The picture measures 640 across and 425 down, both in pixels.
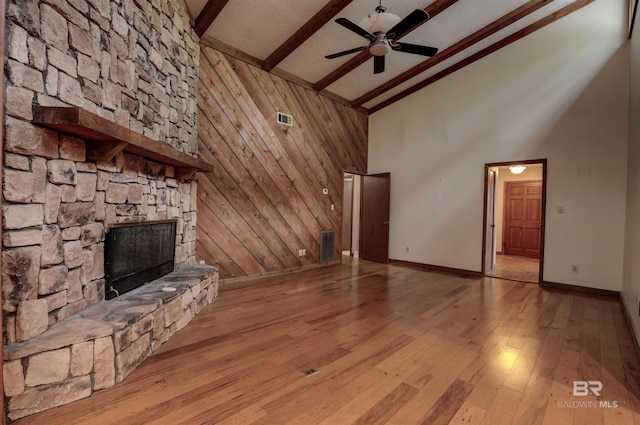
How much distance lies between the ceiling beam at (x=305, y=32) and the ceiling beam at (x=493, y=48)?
2907 mm

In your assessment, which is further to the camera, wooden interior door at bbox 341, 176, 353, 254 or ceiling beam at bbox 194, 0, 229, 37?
wooden interior door at bbox 341, 176, 353, 254

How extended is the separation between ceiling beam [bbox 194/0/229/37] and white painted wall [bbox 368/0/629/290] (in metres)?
4.19

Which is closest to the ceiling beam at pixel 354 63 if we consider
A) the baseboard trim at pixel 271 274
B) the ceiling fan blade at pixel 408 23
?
the ceiling fan blade at pixel 408 23

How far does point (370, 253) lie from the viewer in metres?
7.11

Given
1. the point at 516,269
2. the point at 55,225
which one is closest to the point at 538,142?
the point at 516,269

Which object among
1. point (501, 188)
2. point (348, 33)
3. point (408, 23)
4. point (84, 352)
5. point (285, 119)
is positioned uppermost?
point (348, 33)

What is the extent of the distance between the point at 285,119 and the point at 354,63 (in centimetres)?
151

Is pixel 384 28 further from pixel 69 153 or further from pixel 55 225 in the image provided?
pixel 55 225

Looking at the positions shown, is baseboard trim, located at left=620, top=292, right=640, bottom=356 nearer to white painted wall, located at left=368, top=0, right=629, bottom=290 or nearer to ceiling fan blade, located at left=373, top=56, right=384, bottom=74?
white painted wall, located at left=368, top=0, right=629, bottom=290

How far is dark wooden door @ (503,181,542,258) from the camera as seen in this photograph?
781 cm

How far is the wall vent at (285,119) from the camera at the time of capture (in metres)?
5.20

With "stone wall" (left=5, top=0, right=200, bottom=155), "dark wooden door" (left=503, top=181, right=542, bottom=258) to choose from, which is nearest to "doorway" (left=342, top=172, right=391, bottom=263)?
"dark wooden door" (left=503, top=181, right=542, bottom=258)

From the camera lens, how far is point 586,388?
200 centimetres

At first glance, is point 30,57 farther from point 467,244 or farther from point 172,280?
point 467,244
